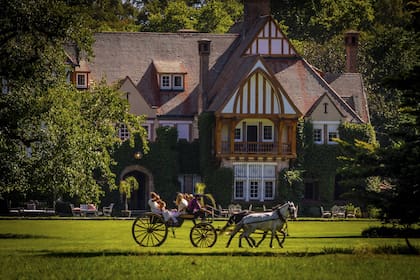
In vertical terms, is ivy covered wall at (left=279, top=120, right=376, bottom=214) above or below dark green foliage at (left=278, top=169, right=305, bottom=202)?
above

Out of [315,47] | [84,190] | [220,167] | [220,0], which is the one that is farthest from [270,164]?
[220,0]

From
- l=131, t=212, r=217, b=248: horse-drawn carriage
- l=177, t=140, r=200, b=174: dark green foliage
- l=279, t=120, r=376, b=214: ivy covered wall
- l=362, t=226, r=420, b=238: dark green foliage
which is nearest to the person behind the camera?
l=131, t=212, r=217, b=248: horse-drawn carriage

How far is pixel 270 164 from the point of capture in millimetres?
81062

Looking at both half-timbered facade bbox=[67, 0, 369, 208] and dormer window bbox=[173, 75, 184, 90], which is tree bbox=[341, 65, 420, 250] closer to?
half-timbered facade bbox=[67, 0, 369, 208]

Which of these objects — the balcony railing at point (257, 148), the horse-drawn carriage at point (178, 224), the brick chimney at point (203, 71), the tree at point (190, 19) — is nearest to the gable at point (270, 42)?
the brick chimney at point (203, 71)

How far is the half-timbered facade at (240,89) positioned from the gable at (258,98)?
5 cm

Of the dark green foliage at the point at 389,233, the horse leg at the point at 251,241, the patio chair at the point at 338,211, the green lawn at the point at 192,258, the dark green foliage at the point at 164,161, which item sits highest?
the dark green foliage at the point at 164,161

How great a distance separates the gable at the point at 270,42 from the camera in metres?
82.8

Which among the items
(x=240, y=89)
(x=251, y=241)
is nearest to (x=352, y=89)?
(x=240, y=89)

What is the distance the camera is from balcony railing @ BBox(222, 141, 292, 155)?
80.6m

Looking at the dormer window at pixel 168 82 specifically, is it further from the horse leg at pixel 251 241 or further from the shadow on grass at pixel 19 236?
the horse leg at pixel 251 241

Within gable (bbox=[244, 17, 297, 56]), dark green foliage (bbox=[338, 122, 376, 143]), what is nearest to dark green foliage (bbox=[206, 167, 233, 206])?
dark green foliage (bbox=[338, 122, 376, 143])

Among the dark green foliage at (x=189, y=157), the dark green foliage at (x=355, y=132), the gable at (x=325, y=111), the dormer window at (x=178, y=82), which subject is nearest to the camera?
the dark green foliage at (x=355, y=132)

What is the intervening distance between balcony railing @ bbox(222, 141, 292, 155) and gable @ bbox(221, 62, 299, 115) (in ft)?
6.76
